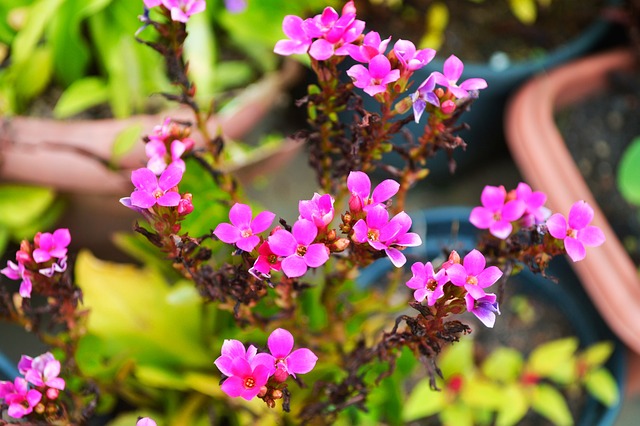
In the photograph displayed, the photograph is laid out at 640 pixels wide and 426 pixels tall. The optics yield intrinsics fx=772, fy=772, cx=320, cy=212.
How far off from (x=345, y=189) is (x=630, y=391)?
812 mm

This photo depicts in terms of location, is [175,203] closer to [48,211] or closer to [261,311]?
[261,311]

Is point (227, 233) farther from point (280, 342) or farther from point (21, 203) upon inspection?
point (21, 203)

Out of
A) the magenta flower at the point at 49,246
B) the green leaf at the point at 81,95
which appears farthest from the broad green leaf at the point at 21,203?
the magenta flower at the point at 49,246

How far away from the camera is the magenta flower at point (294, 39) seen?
53 cm

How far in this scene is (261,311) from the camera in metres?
0.73

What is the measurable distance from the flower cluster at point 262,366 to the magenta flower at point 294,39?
194 millimetres

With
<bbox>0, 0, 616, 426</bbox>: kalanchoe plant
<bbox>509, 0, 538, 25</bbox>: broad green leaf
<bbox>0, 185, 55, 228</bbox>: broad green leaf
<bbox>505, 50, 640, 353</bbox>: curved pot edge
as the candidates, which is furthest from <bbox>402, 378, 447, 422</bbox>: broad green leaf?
<bbox>509, 0, 538, 25</bbox>: broad green leaf

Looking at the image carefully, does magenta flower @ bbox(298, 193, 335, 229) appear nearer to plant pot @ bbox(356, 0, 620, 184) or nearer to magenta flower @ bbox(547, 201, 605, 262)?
magenta flower @ bbox(547, 201, 605, 262)

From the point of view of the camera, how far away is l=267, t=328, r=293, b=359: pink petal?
0.46 meters

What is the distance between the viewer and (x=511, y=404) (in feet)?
3.21

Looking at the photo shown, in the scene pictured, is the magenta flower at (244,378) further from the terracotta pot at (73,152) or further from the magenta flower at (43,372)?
the terracotta pot at (73,152)

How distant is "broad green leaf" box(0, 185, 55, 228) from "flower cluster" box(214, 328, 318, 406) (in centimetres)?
72

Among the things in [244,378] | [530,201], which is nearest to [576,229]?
[530,201]

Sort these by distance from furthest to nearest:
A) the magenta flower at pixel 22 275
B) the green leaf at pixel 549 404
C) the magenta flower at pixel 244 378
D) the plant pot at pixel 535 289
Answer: the plant pot at pixel 535 289 < the green leaf at pixel 549 404 < the magenta flower at pixel 22 275 < the magenta flower at pixel 244 378
